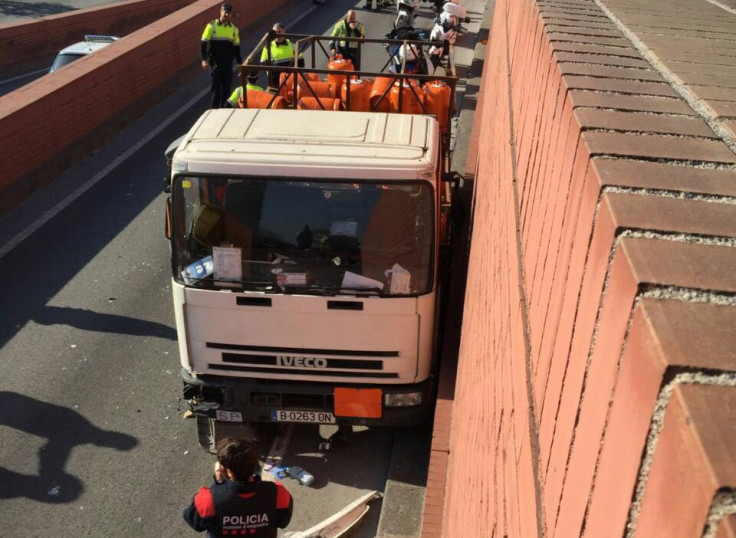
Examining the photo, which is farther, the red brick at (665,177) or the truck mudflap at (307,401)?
the truck mudflap at (307,401)

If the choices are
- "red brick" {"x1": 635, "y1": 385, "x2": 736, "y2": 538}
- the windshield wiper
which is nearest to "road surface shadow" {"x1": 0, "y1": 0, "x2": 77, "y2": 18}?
the windshield wiper

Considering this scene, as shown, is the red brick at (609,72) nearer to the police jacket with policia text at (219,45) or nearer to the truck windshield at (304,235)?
the truck windshield at (304,235)

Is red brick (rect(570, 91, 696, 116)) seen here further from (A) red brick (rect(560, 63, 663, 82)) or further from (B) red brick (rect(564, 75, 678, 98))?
(A) red brick (rect(560, 63, 663, 82))

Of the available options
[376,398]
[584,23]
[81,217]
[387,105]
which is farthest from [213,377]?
[81,217]

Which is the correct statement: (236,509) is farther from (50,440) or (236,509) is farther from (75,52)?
(75,52)

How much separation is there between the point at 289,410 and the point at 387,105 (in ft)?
13.6

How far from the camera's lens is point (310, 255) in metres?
6.60

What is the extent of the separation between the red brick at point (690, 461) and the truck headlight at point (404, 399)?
6.46 meters

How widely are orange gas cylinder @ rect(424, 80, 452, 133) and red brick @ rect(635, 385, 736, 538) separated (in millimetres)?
9258

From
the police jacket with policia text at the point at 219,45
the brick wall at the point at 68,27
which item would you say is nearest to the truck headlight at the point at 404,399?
the police jacket with policia text at the point at 219,45

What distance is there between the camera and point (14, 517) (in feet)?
22.7

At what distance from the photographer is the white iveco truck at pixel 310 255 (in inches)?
255

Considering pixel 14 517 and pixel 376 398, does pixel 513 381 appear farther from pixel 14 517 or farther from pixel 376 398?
pixel 14 517

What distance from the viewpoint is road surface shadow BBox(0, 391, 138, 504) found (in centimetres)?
725
